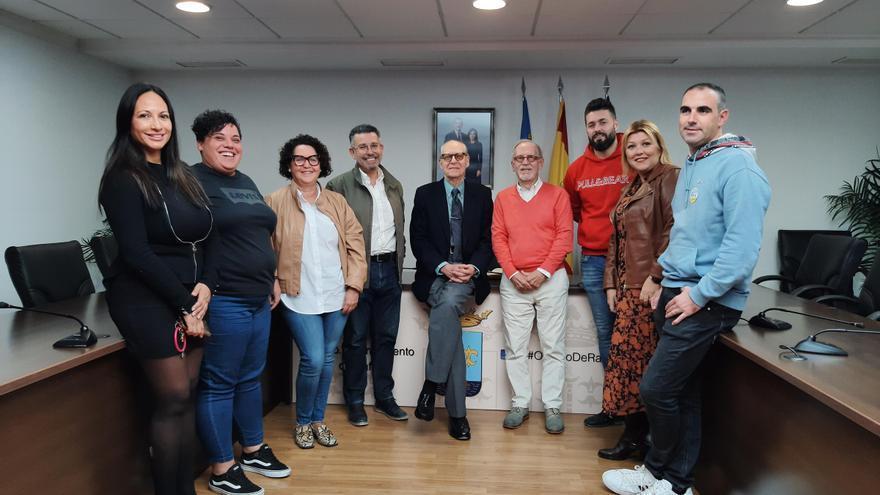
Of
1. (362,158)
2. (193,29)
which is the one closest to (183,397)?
(362,158)

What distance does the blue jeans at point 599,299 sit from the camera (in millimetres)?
2980

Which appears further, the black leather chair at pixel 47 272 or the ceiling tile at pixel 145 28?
the ceiling tile at pixel 145 28

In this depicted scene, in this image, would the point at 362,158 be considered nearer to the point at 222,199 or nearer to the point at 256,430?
the point at 222,199

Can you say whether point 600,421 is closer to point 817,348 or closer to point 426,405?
point 426,405

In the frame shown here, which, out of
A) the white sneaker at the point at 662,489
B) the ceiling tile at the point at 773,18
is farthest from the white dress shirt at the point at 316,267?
the ceiling tile at the point at 773,18

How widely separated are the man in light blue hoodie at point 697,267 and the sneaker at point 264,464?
1546mm

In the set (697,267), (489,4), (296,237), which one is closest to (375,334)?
(296,237)

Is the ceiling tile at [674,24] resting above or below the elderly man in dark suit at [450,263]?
above

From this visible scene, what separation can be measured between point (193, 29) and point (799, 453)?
463 centimetres

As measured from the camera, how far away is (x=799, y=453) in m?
1.71

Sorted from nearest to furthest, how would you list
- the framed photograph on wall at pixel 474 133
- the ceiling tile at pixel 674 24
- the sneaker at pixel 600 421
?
the sneaker at pixel 600 421
the ceiling tile at pixel 674 24
the framed photograph on wall at pixel 474 133

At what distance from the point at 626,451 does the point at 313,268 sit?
1731mm

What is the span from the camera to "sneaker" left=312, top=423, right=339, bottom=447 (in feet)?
9.12

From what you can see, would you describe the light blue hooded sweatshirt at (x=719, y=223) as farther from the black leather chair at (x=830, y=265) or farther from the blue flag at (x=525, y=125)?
the blue flag at (x=525, y=125)
